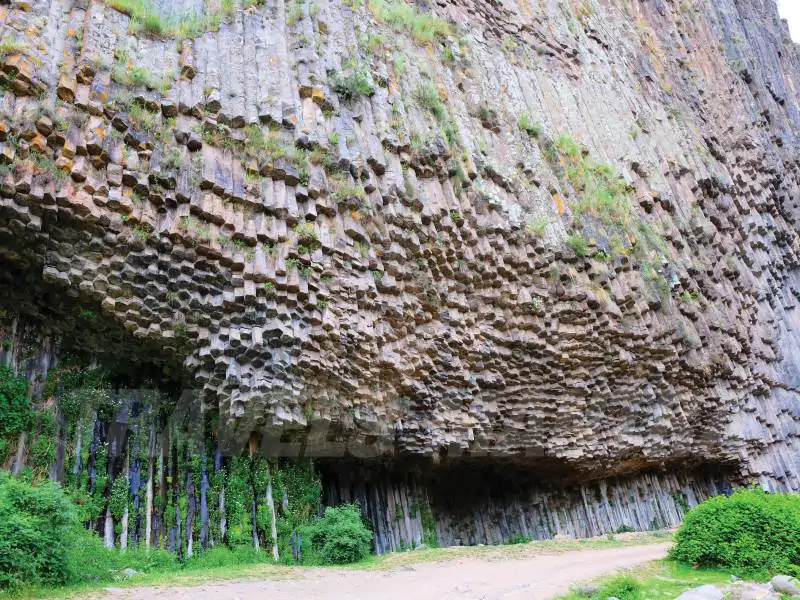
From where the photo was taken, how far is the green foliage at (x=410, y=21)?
1505 cm

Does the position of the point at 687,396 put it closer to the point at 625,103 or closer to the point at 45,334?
the point at 625,103

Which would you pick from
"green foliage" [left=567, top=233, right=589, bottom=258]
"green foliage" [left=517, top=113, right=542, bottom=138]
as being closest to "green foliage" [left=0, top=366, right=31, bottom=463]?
"green foliage" [left=567, top=233, right=589, bottom=258]

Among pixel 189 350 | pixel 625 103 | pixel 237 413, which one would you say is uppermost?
pixel 625 103

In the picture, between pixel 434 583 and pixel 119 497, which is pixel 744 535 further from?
pixel 119 497

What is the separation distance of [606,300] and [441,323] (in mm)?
4278

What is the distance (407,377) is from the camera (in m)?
12.1

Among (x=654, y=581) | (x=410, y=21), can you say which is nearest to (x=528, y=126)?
(x=410, y=21)

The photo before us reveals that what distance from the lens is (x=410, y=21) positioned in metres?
15.5

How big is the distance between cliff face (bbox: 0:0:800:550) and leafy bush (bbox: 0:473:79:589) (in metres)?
3.07

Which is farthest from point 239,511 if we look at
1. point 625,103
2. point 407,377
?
point 625,103

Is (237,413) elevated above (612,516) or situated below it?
above

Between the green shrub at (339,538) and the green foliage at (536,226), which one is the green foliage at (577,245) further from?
the green shrub at (339,538)

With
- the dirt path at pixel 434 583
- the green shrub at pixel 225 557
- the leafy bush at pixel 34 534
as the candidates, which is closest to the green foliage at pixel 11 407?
the leafy bush at pixel 34 534

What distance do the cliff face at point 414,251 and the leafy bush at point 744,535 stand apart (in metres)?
4.56
